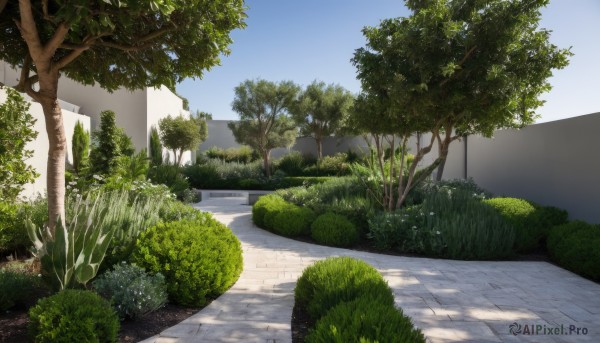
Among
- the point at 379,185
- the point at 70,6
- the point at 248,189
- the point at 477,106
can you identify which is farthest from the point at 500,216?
the point at 248,189

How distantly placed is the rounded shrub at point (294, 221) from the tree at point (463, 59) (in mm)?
2646

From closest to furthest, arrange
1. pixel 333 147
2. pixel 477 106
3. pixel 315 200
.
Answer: pixel 477 106, pixel 315 200, pixel 333 147

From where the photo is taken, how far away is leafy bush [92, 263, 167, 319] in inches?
135

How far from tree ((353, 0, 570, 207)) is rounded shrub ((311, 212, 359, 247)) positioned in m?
2.28

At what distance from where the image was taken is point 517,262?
236 inches

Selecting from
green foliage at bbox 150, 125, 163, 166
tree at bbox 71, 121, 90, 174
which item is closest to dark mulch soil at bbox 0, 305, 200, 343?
tree at bbox 71, 121, 90, 174

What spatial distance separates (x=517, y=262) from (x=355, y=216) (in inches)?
109

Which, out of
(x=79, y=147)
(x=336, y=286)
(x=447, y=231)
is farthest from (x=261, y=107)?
(x=336, y=286)

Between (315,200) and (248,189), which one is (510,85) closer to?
(315,200)

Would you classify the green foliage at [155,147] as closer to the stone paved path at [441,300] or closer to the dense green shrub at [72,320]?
the stone paved path at [441,300]

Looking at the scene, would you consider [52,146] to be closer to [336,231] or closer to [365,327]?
[365,327]

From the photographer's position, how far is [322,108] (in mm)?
20969

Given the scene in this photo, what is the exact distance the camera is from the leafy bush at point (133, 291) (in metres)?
3.43

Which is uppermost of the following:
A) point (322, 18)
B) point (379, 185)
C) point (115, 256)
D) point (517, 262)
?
point (322, 18)
